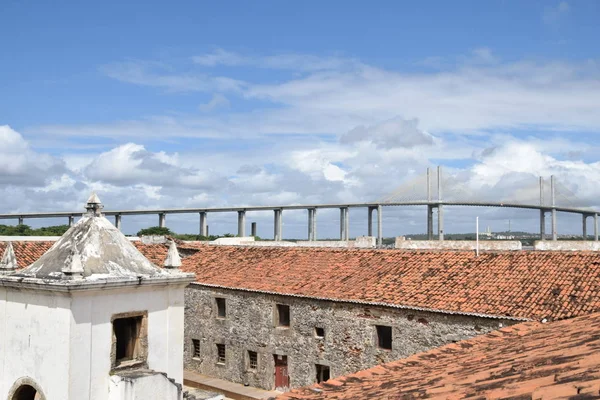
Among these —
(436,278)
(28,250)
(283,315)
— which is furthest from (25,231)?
(436,278)

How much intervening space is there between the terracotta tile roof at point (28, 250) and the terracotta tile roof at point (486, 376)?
18462mm

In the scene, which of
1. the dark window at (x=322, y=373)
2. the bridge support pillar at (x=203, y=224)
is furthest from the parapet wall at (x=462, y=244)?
the bridge support pillar at (x=203, y=224)

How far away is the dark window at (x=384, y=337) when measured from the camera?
19759 millimetres

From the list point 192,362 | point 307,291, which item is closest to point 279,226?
point 192,362

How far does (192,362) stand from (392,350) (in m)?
11.3

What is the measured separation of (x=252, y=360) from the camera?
24844mm

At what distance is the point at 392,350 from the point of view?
63.7 feet

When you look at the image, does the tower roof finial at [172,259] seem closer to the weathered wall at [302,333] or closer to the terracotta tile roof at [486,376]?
the terracotta tile roof at [486,376]

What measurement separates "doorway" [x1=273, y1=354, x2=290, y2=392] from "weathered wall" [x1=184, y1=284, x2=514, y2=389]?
10.2 inches

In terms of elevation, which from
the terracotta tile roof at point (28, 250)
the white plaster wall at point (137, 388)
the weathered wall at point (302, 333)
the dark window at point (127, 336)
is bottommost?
the weathered wall at point (302, 333)

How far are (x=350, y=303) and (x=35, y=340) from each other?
12.8 metres

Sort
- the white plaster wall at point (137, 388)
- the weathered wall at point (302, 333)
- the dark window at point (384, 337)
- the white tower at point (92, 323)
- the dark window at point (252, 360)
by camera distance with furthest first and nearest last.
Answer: the dark window at point (252, 360), the dark window at point (384, 337), the weathered wall at point (302, 333), the white plaster wall at point (137, 388), the white tower at point (92, 323)

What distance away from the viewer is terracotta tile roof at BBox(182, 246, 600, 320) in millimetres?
16938

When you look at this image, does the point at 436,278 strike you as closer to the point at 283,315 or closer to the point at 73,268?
the point at 283,315
